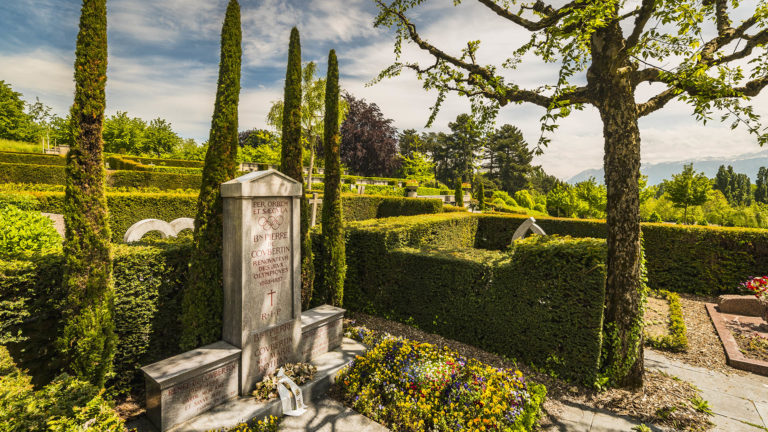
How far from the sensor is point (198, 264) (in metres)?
4.51

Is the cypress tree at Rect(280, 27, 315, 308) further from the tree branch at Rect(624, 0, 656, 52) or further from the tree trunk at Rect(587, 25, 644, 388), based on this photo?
the tree branch at Rect(624, 0, 656, 52)

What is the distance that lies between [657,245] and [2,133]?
65624 millimetres

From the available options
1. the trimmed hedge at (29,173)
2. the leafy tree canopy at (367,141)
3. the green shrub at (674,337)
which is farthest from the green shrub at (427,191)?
the green shrub at (674,337)

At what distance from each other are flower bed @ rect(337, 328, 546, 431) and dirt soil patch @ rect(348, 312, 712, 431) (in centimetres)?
52

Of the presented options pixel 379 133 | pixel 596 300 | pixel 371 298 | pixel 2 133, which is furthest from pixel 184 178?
pixel 2 133

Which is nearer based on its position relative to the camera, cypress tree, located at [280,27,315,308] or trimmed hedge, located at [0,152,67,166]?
cypress tree, located at [280,27,315,308]

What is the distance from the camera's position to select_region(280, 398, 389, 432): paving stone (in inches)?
155

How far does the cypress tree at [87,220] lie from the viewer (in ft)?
12.3

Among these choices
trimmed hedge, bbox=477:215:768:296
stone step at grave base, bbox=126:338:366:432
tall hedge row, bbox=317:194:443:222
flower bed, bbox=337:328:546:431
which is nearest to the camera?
stone step at grave base, bbox=126:338:366:432

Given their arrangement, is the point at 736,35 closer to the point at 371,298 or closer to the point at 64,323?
the point at 371,298

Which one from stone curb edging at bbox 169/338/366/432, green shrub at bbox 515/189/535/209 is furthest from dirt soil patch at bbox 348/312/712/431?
green shrub at bbox 515/189/535/209

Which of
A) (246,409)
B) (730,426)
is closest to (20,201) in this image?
(246,409)

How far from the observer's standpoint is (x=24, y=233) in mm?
5195

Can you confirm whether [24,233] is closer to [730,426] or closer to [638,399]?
[638,399]
